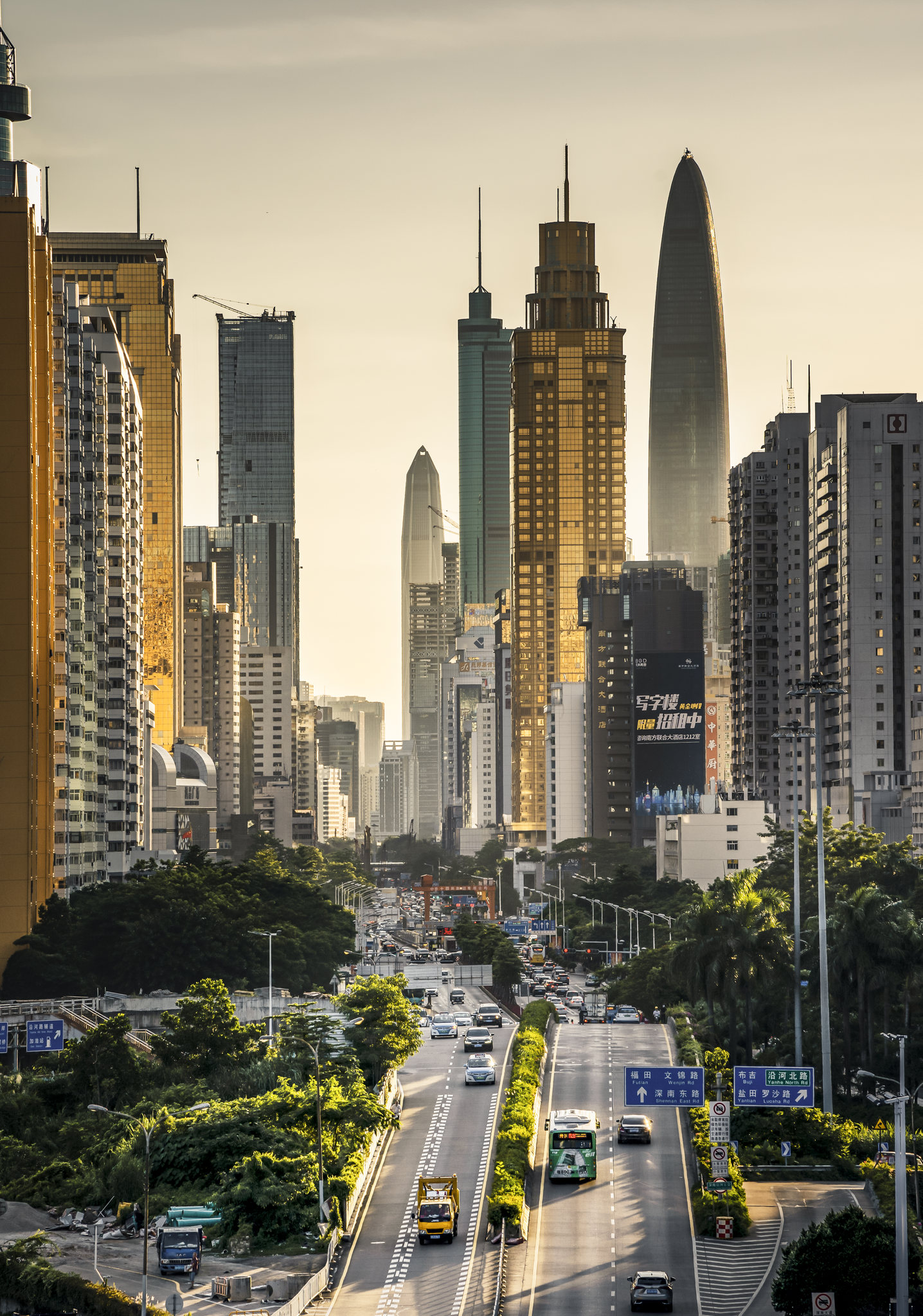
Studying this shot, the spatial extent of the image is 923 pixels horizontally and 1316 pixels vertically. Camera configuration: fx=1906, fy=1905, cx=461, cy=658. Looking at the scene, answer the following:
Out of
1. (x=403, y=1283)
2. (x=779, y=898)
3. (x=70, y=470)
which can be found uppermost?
(x=70, y=470)

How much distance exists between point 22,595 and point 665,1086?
83205 mm

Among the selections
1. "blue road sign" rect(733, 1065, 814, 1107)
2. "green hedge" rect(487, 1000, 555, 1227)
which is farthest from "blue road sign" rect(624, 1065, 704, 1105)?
"green hedge" rect(487, 1000, 555, 1227)

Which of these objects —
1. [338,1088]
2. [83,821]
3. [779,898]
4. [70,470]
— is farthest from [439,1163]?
[70,470]

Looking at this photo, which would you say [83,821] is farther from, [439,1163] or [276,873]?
[439,1163]

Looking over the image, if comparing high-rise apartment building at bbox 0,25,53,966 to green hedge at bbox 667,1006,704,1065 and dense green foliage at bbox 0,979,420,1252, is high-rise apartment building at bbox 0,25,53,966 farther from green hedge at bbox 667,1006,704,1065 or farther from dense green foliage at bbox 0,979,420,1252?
green hedge at bbox 667,1006,704,1065

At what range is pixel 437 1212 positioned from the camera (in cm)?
7231

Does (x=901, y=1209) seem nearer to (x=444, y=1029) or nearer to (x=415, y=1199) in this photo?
(x=415, y=1199)

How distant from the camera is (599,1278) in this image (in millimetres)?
66188

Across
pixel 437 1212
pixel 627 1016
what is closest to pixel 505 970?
pixel 627 1016

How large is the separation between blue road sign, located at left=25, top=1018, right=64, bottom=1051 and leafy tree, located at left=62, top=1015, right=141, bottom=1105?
5564 mm

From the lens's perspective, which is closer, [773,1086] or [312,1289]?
[312,1289]

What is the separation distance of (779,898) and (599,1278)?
67.6 m

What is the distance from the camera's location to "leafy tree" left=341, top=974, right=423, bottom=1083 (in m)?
101

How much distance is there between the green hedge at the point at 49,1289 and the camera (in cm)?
6562
